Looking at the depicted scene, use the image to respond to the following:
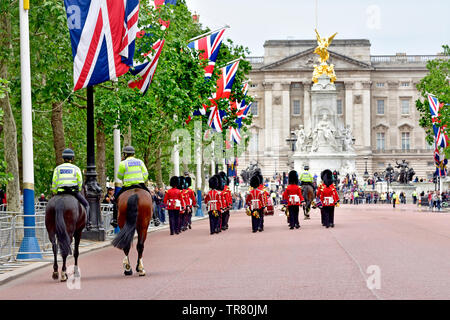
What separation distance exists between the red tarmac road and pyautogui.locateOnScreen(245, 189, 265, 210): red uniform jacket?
463 centimetres

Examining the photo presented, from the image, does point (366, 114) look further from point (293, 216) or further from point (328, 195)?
point (293, 216)

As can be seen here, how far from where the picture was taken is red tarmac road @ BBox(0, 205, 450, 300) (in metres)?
12.2

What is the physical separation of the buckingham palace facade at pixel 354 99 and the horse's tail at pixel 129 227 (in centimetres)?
12028

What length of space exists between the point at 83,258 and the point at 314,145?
68492 mm

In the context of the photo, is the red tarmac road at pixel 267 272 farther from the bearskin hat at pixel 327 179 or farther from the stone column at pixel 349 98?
the stone column at pixel 349 98

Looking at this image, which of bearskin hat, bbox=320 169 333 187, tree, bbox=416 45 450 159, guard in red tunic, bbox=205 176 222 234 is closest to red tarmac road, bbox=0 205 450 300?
guard in red tunic, bbox=205 176 222 234

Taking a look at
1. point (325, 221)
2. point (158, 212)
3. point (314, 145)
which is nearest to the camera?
point (325, 221)

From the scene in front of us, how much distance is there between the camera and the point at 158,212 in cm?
4047

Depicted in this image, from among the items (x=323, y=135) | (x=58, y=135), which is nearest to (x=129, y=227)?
(x=58, y=135)

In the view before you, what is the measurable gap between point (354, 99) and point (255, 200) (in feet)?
365

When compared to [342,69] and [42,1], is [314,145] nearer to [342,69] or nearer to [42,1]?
[342,69]

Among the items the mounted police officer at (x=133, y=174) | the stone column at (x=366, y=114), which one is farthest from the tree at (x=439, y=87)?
the stone column at (x=366, y=114)

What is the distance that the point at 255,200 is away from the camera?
28.9m
